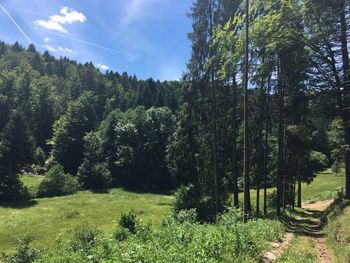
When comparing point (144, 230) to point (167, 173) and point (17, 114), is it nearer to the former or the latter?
point (17, 114)

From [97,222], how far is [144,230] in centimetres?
2601

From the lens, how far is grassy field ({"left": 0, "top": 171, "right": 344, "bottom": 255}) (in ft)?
107

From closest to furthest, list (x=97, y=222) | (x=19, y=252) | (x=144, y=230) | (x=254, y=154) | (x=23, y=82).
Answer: (x=144, y=230) → (x=19, y=252) → (x=254, y=154) → (x=97, y=222) → (x=23, y=82)

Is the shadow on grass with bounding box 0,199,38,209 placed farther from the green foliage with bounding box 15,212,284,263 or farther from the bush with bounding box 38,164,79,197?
the green foliage with bounding box 15,212,284,263

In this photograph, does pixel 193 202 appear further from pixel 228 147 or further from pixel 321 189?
pixel 321 189

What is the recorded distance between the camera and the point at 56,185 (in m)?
60.3

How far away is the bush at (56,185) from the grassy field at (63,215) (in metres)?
7.46

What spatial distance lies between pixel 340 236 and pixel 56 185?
172 ft

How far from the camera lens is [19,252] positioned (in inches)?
678

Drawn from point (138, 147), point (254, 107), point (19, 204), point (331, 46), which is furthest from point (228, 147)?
point (138, 147)

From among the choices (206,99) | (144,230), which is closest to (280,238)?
(144,230)

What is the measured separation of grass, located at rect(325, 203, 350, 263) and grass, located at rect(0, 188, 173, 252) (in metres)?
18.3

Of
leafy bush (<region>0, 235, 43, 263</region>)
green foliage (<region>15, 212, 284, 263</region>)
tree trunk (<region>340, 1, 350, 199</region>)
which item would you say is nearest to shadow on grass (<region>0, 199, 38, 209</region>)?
leafy bush (<region>0, 235, 43, 263</region>)

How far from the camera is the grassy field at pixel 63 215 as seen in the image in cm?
3272
